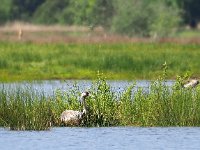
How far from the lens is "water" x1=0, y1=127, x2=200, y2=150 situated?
24.0m

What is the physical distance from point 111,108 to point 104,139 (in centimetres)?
184

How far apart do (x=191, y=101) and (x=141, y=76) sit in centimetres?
2030

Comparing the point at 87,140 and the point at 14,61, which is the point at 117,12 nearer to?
the point at 14,61

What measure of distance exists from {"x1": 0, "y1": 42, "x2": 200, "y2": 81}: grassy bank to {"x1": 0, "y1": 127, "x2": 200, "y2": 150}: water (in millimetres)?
18798

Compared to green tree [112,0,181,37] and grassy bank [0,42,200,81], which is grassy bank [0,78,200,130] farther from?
green tree [112,0,181,37]

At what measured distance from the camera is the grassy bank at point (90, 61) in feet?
155

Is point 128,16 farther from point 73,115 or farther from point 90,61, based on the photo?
point 73,115

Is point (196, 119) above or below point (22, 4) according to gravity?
below

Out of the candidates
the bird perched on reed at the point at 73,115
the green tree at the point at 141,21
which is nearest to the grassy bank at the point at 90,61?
the bird perched on reed at the point at 73,115

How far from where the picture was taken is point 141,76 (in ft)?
153

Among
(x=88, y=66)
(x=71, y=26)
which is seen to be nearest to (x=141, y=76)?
(x=88, y=66)

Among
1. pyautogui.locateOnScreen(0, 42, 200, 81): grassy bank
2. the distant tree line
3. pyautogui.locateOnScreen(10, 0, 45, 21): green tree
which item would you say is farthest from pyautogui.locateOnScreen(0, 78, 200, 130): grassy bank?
pyautogui.locateOnScreen(10, 0, 45, 21): green tree

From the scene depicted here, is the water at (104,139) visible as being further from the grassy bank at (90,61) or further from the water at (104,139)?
the grassy bank at (90,61)

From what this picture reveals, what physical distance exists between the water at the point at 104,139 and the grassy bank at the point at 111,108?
269mm
